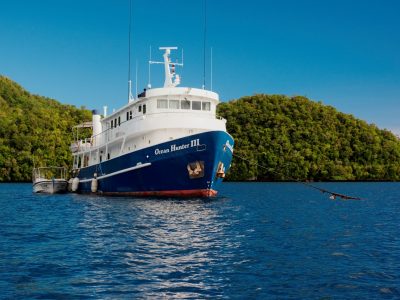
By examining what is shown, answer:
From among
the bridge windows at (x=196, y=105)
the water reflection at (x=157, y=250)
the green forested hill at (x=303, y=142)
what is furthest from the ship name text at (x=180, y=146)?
the green forested hill at (x=303, y=142)

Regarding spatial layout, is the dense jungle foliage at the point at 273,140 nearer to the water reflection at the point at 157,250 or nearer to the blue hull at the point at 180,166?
the blue hull at the point at 180,166

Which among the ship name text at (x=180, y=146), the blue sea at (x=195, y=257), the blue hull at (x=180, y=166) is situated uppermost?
the ship name text at (x=180, y=146)

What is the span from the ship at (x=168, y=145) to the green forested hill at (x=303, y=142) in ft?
261

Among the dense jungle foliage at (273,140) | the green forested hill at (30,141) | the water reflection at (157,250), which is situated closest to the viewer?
the water reflection at (157,250)

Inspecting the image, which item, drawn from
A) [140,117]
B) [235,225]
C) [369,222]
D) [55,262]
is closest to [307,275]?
[55,262]

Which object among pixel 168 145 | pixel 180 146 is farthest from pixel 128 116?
pixel 180 146

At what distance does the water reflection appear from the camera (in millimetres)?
12117

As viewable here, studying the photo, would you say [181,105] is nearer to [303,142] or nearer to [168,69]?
[168,69]

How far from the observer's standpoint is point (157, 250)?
16.3m

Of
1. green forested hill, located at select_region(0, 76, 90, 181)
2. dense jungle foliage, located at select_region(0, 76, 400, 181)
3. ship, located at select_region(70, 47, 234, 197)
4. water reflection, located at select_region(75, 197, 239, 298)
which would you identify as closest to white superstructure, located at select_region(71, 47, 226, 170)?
ship, located at select_region(70, 47, 234, 197)

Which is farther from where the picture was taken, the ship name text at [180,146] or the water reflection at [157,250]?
the ship name text at [180,146]

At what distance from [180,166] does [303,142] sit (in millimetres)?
99202

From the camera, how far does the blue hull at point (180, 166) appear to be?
33.8 metres

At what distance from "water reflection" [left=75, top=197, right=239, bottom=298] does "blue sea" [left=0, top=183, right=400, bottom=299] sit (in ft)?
0.11
